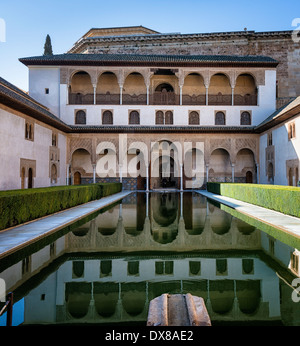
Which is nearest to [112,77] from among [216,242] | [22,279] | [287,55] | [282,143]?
[282,143]

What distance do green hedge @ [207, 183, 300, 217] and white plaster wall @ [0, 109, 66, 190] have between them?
10821 mm

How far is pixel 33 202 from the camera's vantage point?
28.5ft

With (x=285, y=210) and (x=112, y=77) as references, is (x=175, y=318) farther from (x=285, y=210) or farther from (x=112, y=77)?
(x=112, y=77)

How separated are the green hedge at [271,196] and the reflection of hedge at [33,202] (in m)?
7.46

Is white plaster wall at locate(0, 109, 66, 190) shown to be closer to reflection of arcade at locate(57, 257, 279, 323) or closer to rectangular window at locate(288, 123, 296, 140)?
Answer: reflection of arcade at locate(57, 257, 279, 323)

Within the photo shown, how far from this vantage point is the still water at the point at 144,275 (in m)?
3.25

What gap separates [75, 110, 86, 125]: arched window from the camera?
2403 centimetres

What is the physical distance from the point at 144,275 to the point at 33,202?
5.37 meters

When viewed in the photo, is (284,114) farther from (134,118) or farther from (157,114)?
(134,118)

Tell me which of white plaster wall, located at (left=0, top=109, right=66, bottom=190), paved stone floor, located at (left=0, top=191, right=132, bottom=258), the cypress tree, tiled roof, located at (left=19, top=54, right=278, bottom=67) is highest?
the cypress tree
